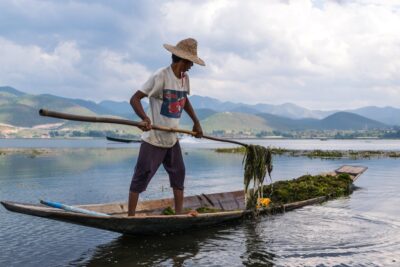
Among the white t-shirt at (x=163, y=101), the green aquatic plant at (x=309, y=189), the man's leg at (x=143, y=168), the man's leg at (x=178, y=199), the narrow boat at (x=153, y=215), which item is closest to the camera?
the narrow boat at (x=153, y=215)

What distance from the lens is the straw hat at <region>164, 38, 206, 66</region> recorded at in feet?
31.5

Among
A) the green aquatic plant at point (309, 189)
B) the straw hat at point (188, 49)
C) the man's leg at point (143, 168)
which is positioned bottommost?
the green aquatic plant at point (309, 189)

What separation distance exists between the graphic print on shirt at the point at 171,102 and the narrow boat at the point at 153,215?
7.94 ft

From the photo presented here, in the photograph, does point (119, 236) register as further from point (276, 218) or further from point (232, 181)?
point (232, 181)

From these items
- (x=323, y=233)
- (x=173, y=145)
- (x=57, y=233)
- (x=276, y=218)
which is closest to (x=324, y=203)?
(x=276, y=218)

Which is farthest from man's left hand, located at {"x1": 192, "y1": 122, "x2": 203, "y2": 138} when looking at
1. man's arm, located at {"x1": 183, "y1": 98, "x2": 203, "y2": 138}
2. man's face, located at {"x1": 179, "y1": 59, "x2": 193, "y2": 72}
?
man's face, located at {"x1": 179, "y1": 59, "x2": 193, "y2": 72}

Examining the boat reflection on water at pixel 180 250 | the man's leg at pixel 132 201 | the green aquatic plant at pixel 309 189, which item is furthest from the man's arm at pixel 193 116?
the green aquatic plant at pixel 309 189

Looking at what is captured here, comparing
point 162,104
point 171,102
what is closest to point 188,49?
point 171,102

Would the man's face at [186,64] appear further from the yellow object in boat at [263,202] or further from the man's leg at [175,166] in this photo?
the yellow object in boat at [263,202]

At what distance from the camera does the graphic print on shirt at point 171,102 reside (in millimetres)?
9613

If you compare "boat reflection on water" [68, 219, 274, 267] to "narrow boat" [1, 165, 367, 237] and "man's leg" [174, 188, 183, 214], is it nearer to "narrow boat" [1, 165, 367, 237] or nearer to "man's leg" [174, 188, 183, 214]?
"narrow boat" [1, 165, 367, 237]

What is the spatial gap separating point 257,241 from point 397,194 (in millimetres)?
13022

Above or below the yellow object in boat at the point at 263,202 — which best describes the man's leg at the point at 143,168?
above

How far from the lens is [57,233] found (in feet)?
39.1
